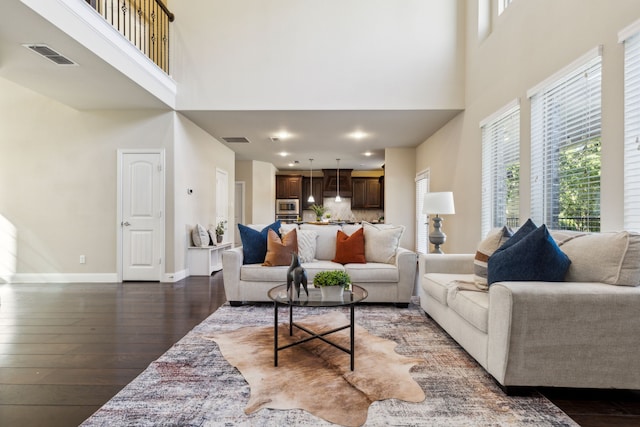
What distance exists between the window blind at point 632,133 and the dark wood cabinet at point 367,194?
886cm

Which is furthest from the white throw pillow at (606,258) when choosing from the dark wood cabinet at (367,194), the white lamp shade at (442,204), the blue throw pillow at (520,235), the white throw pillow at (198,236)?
the dark wood cabinet at (367,194)

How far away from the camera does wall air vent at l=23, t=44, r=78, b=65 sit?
3.36m

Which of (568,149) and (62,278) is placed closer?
(568,149)

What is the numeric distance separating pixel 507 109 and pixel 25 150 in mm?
6844

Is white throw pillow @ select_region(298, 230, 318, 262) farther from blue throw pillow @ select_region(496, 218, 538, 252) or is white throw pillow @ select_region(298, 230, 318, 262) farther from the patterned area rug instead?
blue throw pillow @ select_region(496, 218, 538, 252)

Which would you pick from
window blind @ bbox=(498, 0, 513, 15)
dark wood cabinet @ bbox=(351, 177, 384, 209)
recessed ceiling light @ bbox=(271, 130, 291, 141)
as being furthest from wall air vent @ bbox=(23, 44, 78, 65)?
dark wood cabinet @ bbox=(351, 177, 384, 209)

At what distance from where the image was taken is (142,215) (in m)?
5.23

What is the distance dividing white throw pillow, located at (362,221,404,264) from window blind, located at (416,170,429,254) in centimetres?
335

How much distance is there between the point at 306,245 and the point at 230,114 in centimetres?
272

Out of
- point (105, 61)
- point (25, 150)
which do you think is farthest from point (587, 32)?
point (25, 150)

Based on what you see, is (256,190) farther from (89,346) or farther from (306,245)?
(89,346)

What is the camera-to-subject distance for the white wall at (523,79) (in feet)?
7.79

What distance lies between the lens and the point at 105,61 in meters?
3.68

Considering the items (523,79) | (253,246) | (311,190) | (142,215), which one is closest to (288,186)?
(311,190)
